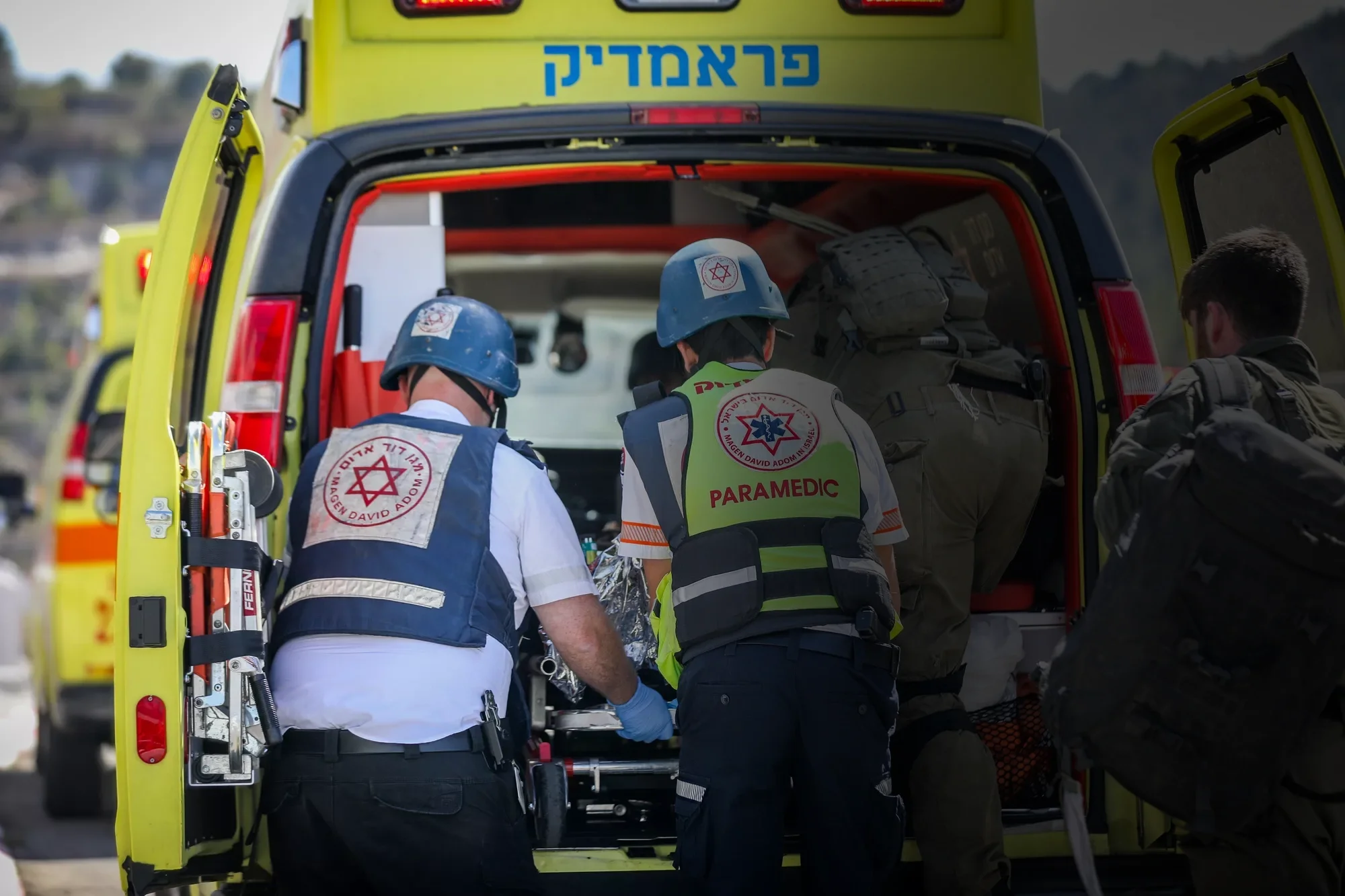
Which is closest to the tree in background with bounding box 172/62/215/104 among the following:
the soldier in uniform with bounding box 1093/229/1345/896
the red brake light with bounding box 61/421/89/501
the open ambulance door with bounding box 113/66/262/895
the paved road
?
the paved road

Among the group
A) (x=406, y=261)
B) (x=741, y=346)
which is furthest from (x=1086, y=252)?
(x=406, y=261)

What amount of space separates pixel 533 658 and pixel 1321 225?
205 cm

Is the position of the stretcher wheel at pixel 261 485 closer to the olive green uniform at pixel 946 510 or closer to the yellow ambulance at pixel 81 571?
the olive green uniform at pixel 946 510

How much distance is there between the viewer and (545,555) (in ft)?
9.38

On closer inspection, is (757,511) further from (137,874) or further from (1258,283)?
(137,874)

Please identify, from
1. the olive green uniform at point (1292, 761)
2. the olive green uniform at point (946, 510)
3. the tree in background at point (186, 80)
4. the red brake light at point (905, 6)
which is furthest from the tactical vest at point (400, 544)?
the tree in background at point (186, 80)

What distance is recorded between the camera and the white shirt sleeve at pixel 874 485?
2.96 meters

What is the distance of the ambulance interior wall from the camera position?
4.24m

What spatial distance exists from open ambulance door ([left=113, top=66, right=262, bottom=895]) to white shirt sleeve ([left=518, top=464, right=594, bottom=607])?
0.67 m

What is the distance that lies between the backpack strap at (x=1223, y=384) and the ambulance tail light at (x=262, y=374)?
184cm

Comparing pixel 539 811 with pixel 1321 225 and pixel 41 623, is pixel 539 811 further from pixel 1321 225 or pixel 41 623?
pixel 41 623

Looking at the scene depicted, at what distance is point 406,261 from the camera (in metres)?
3.72

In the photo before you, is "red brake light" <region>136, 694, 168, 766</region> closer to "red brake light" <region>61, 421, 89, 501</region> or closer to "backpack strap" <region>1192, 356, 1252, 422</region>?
"backpack strap" <region>1192, 356, 1252, 422</region>

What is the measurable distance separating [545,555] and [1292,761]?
1.48 meters
